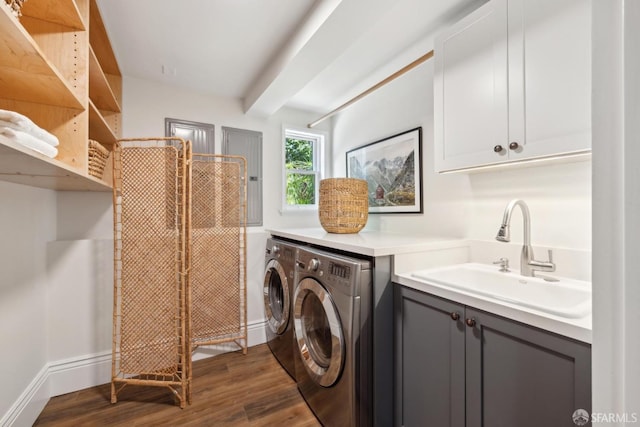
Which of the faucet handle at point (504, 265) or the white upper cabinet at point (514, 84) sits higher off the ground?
the white upper cabinet at point (514, 84)

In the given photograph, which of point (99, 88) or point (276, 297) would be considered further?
point (276, 297)

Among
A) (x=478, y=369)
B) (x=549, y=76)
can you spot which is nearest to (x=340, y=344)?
(x=478, y=369)

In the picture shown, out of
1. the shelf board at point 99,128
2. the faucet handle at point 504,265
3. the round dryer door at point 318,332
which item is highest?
the shelf board at point 99,128

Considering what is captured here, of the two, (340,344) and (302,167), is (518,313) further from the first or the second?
(302,167)

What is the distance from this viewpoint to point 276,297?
2457mm

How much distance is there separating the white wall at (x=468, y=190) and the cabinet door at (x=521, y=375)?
73 centimetres

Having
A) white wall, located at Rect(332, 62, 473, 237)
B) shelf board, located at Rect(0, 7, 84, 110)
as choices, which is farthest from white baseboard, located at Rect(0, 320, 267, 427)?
white wall, located at Rect(332, 62, 473, 237)

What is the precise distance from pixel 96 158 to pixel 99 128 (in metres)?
0.31

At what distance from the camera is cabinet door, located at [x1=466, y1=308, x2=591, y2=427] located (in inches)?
34.0

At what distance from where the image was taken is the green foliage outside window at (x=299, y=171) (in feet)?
10.3

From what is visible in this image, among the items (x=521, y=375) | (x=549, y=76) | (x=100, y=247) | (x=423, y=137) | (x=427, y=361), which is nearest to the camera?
(x=521, y=375)

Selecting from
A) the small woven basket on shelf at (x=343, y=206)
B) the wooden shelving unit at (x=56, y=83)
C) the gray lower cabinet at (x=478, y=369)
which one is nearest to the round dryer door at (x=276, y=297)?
the small woven basket on shelf at (x=343, y=206)

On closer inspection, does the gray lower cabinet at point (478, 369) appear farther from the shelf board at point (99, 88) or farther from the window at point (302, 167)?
the shelf board at point (99, 88)

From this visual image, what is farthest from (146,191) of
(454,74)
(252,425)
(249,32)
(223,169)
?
(454,74)
